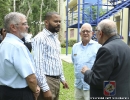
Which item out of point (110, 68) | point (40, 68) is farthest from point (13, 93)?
point (110, 68)

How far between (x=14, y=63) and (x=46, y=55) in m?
0.81

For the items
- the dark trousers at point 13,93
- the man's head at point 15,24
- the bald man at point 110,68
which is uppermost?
the man's head at point 15,24

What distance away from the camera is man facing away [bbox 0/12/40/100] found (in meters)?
2.75

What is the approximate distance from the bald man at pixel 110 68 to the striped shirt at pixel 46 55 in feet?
2.35

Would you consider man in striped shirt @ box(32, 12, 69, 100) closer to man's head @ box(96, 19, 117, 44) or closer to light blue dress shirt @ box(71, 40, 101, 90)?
light blue dress shirt @ box(71, 40, 101, 90)

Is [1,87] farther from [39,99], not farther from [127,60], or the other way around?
[127,60]

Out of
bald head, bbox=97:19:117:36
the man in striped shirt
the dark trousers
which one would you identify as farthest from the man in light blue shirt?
the dark trousers

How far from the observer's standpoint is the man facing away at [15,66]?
275 centimetres

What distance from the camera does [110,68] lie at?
9.02ft

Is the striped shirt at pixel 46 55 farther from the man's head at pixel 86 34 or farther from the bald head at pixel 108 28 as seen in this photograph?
the bald head at pixel 108 28

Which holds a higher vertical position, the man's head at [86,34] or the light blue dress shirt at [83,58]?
the man's head at [86,34]

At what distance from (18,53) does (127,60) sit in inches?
50.9

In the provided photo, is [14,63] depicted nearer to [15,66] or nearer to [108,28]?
[15,66]

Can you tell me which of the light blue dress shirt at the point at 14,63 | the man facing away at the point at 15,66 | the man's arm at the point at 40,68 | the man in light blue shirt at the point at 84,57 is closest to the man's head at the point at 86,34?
the man in light blue shirt at the point at 84,57
